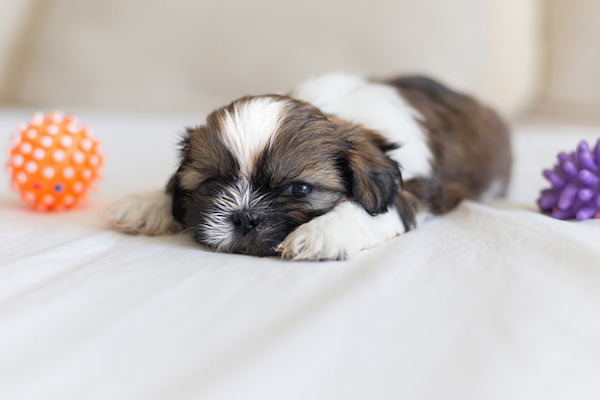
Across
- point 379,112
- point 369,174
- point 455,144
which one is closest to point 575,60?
point 455,144

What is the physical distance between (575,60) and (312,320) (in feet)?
12.2

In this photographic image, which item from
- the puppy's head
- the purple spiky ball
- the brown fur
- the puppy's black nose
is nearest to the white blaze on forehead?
the puppy's head

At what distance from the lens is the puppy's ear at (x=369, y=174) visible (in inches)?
76.8

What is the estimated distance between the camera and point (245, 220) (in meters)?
1.83

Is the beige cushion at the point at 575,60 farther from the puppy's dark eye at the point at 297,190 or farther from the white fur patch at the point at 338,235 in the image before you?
the puppy's dark eye at the point at 297,190

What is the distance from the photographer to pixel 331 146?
1.95 m

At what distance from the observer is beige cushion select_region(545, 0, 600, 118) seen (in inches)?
168

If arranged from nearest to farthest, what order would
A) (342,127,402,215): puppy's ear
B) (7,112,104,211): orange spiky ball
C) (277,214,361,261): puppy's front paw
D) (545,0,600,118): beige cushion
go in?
(277,214,361,261): puppy's front paw, (342,127,402,215): puppy's ear, (7,112,104,211): orange spiky ball, (545,0,600,118): beige cushion

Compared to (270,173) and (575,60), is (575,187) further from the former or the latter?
(575,60)

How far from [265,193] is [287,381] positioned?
87cm

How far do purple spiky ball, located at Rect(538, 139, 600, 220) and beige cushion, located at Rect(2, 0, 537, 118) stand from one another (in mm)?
2066

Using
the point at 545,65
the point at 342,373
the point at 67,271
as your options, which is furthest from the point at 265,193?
the point at 545,65

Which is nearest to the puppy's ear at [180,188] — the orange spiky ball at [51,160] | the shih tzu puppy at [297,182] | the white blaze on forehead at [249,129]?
the shih tzu puppy at [297,182]

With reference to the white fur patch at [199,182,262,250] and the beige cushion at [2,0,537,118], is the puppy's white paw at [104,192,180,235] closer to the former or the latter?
the white fur patch at [199,182,262,250]
